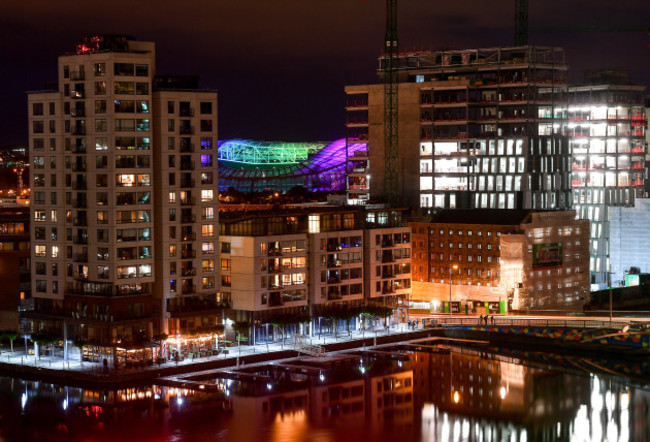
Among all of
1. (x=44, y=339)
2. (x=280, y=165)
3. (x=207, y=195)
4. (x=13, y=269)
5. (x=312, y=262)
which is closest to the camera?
(x=44, y=339)

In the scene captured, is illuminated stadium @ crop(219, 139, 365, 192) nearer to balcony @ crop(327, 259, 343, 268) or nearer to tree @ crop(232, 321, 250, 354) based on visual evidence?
→ balcony @ crop(327, 259, 343, 268)

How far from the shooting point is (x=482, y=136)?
110938mm

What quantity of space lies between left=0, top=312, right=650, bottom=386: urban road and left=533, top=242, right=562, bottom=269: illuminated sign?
5447 millimetres

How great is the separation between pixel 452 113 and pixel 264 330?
132 feet

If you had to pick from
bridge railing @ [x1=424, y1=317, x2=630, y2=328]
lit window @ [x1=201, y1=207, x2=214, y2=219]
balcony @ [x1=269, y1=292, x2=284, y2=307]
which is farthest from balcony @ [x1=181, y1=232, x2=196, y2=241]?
bridge railing @ [x1=424, y1=317, x2=630, y2=328]

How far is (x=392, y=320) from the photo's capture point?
8462 cm

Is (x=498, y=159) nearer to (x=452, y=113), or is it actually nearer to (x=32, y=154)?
(x=452, y=113)

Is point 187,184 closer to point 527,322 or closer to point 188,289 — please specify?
point 188,289

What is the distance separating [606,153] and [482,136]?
1855cm

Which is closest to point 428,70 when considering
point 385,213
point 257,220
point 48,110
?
point 385,213

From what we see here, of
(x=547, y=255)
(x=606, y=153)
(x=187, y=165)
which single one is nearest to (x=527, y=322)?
(x=547, y=255)

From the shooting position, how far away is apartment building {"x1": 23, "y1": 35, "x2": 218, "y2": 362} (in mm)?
69938

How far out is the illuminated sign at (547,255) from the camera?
9069cm

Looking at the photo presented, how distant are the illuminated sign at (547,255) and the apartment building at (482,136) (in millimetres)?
17746
